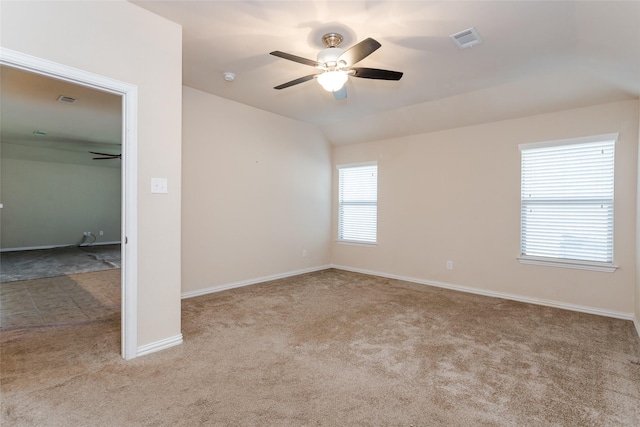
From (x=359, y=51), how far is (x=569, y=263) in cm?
356

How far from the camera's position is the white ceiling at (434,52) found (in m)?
2.32

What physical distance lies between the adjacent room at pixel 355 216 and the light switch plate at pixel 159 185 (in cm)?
2

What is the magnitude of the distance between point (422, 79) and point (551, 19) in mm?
1345

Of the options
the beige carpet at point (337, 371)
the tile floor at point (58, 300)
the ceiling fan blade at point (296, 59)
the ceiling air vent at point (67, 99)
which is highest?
the ceiling air vent at point (67, 99)

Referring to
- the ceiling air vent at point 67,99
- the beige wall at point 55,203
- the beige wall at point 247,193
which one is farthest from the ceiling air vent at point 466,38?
the beige wall at point 55,203

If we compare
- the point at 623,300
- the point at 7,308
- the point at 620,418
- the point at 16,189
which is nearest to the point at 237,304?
the point at 7,308

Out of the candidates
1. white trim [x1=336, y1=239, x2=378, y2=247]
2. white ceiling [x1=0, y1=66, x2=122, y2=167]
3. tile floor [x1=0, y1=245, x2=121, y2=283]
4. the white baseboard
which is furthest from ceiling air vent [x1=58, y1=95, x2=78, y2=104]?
white trim [x1=336, y1=239, x2=378, y2=247]

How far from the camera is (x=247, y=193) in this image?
4.72 meters

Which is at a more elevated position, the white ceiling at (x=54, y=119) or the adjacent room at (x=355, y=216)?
the white ceiling at (x=54, y=119)

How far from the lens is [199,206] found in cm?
418

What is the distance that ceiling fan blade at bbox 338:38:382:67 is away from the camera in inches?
85.8

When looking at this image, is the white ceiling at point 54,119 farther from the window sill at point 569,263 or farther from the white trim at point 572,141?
the window sill at point 569,263

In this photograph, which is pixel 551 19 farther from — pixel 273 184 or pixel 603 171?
pixel 273 184

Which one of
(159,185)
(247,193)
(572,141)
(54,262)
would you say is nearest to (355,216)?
(247,193)
